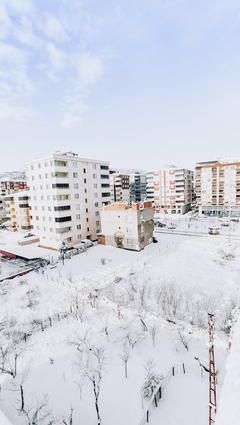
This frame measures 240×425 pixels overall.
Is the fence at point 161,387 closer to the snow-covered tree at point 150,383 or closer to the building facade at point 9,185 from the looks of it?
the snow-covered tree at point 150,383

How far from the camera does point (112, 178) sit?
9138 cm

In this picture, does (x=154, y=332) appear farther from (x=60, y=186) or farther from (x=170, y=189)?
(x=170, y=189)

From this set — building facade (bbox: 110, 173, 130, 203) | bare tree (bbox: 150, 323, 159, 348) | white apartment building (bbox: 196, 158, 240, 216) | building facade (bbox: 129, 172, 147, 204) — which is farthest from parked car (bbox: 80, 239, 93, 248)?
building facade (bbox: 129, 172, 147, 204)

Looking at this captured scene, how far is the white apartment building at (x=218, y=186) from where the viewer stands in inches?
2827

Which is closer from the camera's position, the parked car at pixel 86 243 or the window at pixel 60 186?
the window at pixel 60 186

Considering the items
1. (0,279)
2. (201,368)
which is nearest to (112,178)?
(0,279)

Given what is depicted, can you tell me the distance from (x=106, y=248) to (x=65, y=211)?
1038cm

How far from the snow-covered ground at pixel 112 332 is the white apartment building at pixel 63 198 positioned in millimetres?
10114

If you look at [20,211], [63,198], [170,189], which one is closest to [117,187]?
[170,189]

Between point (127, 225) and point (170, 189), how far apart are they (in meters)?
56.4

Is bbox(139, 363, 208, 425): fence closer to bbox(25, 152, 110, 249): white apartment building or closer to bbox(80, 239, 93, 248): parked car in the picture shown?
bbox(80, 239, 93, 248): parked car

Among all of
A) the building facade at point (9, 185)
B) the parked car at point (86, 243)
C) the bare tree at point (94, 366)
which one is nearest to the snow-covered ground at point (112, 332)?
the bare tree at point (94, 366)

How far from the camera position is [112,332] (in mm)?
15719

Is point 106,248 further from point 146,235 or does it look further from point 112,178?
point 112,178
